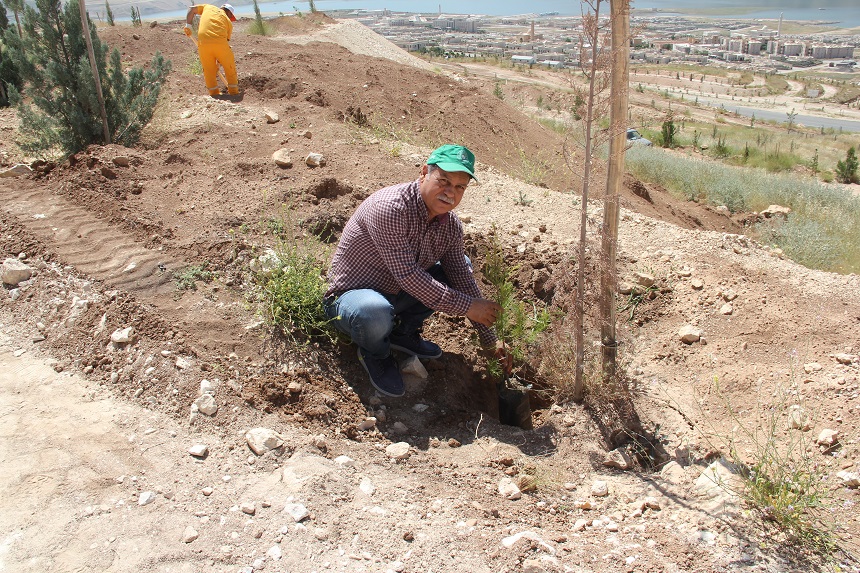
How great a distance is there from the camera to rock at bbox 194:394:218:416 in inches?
114

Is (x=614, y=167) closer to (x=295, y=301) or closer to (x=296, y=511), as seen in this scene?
(x=295, y=301)

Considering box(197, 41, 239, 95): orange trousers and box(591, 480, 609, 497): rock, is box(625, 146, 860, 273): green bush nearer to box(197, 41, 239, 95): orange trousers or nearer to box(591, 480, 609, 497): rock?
box(591, 480, 609, 497): rock

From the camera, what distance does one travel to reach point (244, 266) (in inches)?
152

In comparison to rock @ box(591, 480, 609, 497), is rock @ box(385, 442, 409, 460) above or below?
above

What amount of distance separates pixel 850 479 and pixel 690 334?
1.30m

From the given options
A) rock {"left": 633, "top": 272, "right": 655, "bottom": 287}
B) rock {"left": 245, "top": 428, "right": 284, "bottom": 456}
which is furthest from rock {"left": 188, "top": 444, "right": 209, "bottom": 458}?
rock {"left": 633, "top": 272, "right": 655, "bottom": 287}

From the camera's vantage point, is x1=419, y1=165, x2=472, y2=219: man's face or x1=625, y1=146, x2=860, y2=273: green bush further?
x1=625, y1=146, x2=860, y2=273: green bush

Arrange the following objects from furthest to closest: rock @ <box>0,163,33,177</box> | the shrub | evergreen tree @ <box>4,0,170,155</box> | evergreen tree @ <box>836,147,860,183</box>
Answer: evergreen tree @ <box>836,147,860,183</box> → evergreen tree @ <box>4,0,170,155</box> → rock @ <box>0,163,33,177</box> → the shrub

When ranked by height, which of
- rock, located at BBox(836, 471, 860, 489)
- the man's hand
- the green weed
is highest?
the green weed

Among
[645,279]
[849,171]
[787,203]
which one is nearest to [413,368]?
[645,279]

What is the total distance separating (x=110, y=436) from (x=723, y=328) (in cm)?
325

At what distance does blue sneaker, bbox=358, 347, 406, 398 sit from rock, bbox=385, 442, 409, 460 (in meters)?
0.39

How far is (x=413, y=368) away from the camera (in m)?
3.53

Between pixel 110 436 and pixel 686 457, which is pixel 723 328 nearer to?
pixel 686 457
